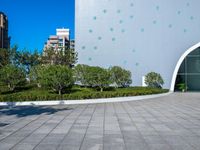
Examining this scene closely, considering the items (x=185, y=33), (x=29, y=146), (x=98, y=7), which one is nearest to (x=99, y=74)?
(x=98, y=7)

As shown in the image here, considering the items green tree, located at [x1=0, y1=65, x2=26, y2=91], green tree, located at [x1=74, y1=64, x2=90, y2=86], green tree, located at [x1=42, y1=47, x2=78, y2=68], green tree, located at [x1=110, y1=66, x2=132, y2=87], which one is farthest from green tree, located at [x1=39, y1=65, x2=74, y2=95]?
green tree, located at [x1=42, y1=47, x2=78, y2=68]

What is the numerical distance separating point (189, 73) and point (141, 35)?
6292 mm

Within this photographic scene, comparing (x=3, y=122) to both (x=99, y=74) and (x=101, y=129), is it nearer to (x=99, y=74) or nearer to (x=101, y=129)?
(x=101, y=129)

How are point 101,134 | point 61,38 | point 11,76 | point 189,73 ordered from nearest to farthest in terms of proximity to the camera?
point 101,134 → point 11,76 → point 189,73 → point 61,38

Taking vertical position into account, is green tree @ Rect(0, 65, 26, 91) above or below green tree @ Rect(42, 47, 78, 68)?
below

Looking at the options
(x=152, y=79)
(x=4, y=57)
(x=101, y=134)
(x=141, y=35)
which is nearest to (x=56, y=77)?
(x=4, y=57)

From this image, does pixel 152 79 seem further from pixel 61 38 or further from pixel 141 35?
pixel 61 38

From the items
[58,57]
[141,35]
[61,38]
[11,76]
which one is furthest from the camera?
[61,38]

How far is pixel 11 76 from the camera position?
16.6 m

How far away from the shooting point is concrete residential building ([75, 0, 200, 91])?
24.9 metres

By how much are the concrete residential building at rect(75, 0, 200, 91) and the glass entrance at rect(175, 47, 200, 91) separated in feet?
0.33

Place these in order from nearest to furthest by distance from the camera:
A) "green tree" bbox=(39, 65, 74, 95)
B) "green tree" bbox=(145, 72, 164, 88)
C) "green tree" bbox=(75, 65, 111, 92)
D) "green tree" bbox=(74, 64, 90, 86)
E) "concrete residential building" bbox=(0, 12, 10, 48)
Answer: "green tree" bbox=(39, 65, 74, 95) → "green tree" bbox=(75, 65, 111, 92) → "green tree" bbox=(74, 64, 90, 86) → "green tree" bbox=(145, 72, 164, 88) → "concrete residential building" bbox=(0, 12, 10, 48)

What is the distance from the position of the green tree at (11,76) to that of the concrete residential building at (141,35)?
9.09 metres

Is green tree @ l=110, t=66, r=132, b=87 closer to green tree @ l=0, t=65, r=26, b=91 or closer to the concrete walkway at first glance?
green tree @ l=0, t=65, r=26, b=91
